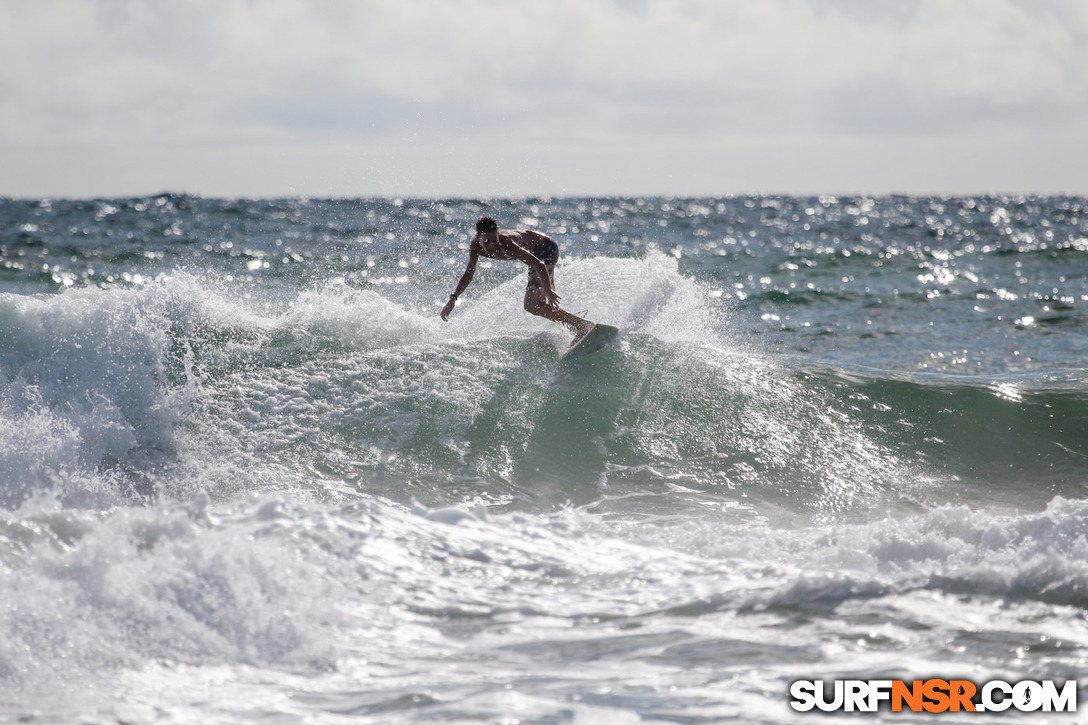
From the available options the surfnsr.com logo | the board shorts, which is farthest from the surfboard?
the surfnsr.com logo

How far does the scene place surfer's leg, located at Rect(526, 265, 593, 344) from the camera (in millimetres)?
8242

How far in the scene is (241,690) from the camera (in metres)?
3.49

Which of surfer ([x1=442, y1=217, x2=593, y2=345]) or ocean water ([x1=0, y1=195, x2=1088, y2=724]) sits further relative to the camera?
surfer ([x1=442, y1=217, x2=593, y2=345])

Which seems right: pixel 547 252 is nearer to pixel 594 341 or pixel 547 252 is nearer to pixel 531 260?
pixel 531 260

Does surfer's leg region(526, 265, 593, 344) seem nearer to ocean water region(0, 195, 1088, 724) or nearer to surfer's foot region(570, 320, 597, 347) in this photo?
surfer's foot region(570, 320, 597, 347)

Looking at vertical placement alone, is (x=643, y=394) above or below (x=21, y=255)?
below

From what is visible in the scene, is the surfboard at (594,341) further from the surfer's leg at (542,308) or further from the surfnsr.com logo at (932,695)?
the surfnsr.com logo at (932,695)

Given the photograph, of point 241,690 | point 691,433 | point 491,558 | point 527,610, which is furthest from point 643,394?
point 241,690

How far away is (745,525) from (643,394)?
8.27ft

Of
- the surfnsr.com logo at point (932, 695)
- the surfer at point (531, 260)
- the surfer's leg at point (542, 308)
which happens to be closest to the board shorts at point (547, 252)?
the surfer at point (531, 260)

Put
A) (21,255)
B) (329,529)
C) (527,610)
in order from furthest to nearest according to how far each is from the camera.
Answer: (21,255)
(329,529)
(527,610)

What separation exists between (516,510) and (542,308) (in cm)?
262

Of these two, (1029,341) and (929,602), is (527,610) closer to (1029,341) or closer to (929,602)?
(929,602)

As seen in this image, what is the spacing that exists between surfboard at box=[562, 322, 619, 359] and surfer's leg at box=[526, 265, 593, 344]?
0.16 ft
